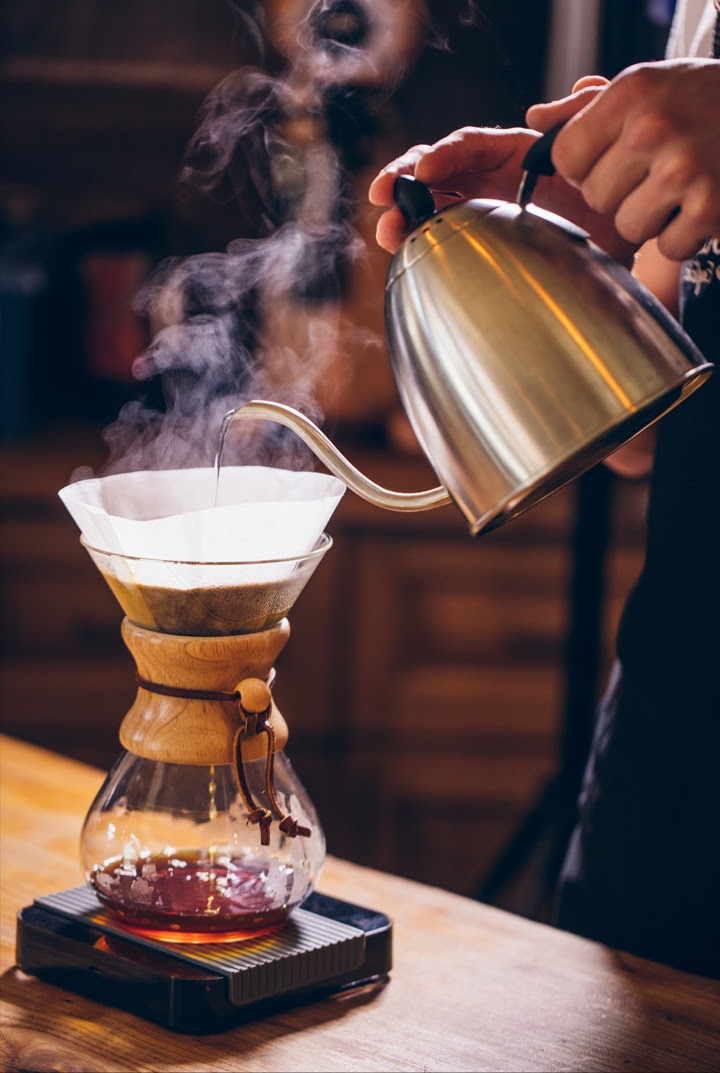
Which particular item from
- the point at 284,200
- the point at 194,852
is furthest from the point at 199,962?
the point at 284,200

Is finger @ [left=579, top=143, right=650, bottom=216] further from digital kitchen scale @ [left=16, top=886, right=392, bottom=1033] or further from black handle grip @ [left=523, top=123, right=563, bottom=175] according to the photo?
digital kitchen scale @ [left=16, top=886, right=392, bottom=1033]

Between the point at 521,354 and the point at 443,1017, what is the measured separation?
438 millimetres

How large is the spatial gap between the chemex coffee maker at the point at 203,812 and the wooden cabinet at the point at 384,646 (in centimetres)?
171

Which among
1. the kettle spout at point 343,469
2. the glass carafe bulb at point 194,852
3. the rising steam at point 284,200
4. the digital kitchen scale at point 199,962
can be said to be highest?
the rising steam at point 284,200

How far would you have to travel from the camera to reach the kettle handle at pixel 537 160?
791 mm

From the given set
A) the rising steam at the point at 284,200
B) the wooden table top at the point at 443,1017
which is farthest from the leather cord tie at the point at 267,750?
the rising steam at the point at 284,200

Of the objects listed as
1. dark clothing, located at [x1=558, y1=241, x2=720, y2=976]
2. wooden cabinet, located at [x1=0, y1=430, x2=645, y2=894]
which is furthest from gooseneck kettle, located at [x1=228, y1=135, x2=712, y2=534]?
wooden cabinet, located at [x1=0, y1=430, x2=645, y2=894]

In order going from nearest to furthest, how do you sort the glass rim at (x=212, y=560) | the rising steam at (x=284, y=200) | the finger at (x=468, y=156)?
the glass rim at (x=212, y=560) < the finger at (x=468, y=156) < the rising steam at (x=284, y=200)

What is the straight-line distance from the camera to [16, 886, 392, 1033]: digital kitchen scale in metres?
0.85

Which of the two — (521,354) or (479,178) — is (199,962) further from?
(479,178)

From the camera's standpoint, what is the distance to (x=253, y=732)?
883 millimetres

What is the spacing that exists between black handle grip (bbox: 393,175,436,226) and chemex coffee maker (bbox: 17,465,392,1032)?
0.19 meters

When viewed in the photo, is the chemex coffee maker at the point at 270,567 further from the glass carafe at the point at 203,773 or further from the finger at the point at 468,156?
the finger at the point at 468,156

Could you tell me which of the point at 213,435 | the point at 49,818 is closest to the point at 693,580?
the point at 213,435
